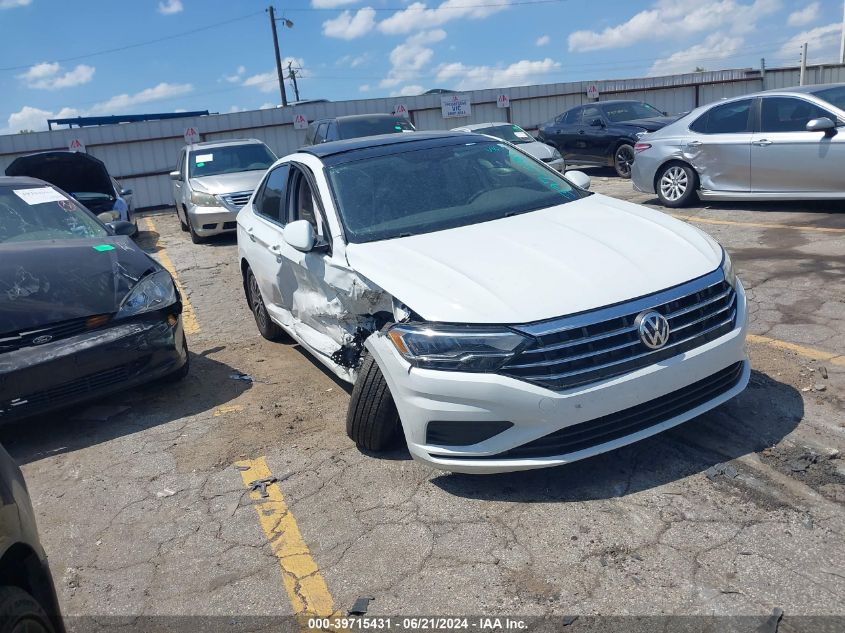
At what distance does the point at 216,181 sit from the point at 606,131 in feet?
25.1

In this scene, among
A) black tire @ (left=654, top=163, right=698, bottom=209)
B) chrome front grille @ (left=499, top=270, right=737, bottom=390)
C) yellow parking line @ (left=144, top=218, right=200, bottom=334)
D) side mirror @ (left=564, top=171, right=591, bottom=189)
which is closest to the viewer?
chrome front grille @ (left=499, top=270, right=737, bottom=390)

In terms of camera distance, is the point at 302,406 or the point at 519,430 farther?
the point at 302,406

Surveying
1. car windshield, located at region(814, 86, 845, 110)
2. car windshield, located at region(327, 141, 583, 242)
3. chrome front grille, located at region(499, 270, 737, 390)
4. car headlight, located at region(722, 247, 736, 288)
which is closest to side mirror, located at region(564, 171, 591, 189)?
car windshield, located at region(327, 141, 583, 242)

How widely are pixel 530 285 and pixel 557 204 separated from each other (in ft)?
4.64

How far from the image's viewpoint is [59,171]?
12016 mm

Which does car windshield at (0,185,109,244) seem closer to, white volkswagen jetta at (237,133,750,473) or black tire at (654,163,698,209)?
white volkswagen jetta at (237,133,750,473)

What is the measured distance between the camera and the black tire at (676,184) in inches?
400

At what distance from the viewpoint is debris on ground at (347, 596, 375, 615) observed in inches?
111

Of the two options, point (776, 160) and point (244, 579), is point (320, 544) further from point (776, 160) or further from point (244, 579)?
point (776, 160)

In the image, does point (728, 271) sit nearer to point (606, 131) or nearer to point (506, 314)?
point (506, 314)

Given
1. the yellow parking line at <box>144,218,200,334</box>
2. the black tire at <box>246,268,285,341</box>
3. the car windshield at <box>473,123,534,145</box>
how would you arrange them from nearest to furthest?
1. the black tire at <box>246,268,285,341</box>
2. the yellow parking line at <box>144,218,200,334</box>
3. the car windshield at <box>473,123,534,145</box>

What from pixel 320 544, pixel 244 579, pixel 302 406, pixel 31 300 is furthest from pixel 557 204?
pixel 31 300

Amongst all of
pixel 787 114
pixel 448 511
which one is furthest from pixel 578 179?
pixel 787 114

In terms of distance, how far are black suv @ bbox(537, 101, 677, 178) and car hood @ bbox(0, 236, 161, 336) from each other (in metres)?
11.3
